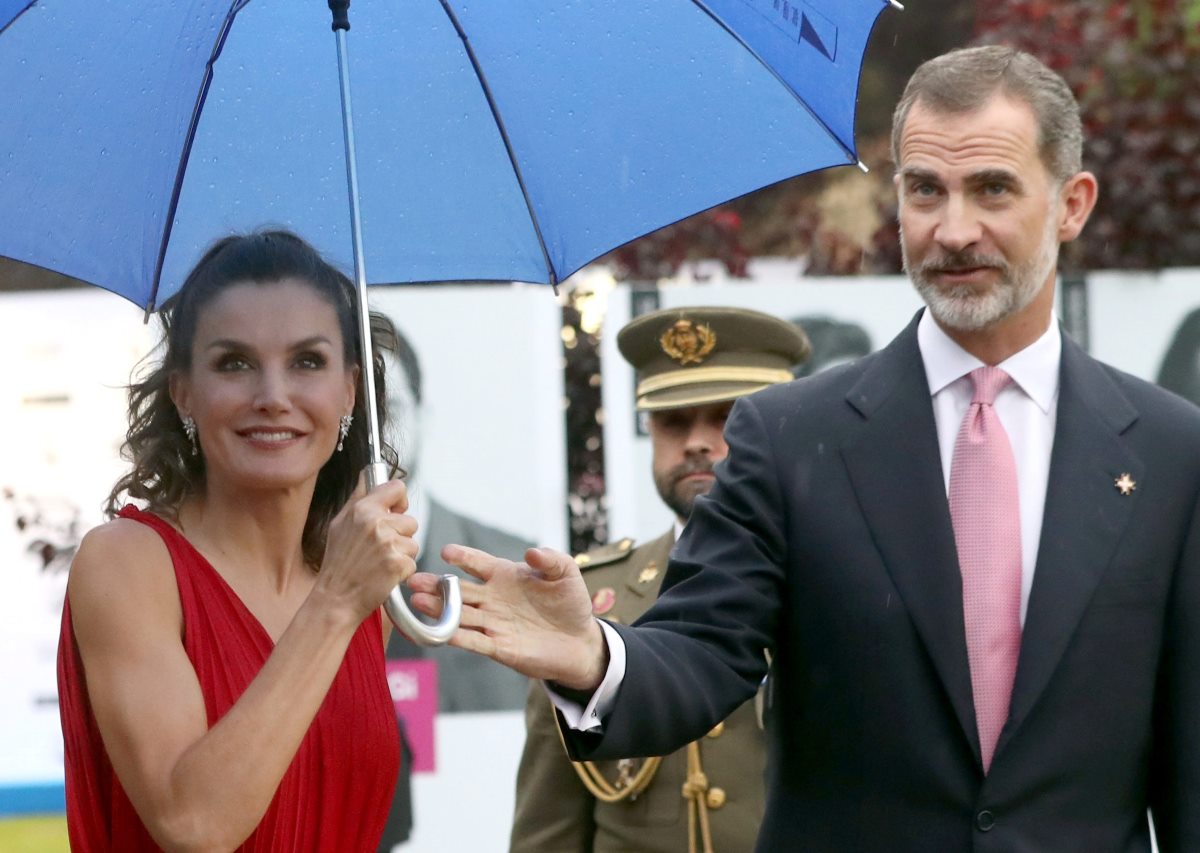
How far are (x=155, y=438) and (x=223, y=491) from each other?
18cm

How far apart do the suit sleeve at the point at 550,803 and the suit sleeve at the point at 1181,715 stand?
1642 mm

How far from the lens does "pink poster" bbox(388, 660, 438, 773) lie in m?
5.86

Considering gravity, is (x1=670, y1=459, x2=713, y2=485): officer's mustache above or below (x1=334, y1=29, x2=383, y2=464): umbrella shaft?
below

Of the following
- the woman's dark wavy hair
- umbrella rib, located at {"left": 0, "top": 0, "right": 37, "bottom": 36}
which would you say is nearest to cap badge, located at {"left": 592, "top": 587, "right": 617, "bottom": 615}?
the woman's dark wavy hair

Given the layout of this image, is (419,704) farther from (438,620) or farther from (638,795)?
(438,620)

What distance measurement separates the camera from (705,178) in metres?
3.25

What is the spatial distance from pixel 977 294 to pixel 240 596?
1292mm

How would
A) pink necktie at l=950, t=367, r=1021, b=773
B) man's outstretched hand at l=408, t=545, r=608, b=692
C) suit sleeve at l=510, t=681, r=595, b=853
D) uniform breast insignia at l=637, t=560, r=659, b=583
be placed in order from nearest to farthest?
1. man's outstretched hand at l=408, t=545, r=608, b=692
2. pink necktie at l=950, t=367, r=1021, b=773
3. suit sleeve at l=510, t=681, r=595, b=853
4. uniform breast insignia at l=637, t=560, r=659, b=583

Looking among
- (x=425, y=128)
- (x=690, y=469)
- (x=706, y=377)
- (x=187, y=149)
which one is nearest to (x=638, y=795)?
(x=690, y=469)

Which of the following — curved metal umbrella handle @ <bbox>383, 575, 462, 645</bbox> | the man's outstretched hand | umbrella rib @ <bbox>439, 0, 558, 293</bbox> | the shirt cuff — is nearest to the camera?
curved metal umbrella handle @ <bbox>383, 575, 462, 645</bbox>

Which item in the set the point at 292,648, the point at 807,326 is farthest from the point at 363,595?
the point at 807,326

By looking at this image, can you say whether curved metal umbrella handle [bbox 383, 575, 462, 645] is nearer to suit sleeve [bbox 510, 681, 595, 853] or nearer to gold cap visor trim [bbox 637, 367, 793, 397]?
suit sleeve [bbox 510, 681, 595, 853]

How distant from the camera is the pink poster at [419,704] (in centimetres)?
586

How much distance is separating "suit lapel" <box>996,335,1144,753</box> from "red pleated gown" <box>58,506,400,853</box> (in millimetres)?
1048
